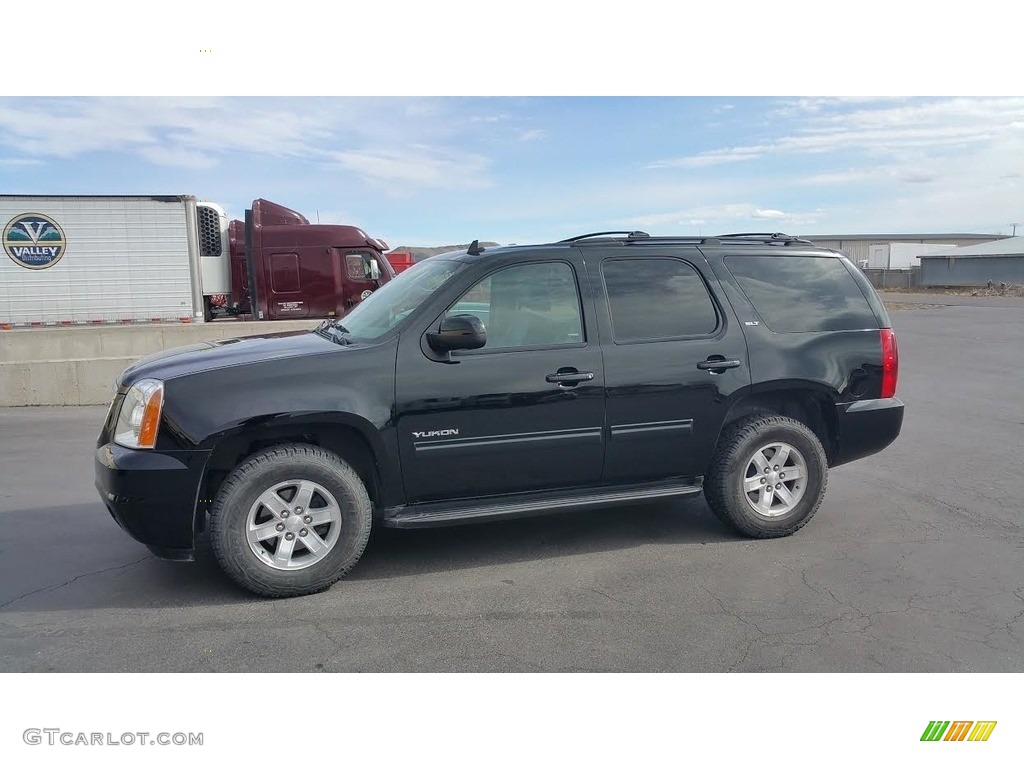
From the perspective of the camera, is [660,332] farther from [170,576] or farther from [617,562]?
[170,576]

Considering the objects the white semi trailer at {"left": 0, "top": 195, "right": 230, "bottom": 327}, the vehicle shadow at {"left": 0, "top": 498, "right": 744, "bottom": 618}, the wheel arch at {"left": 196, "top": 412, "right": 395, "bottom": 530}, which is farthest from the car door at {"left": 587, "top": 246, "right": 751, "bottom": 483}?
the white semi trailer at {"left": 0, "top": 195, "right": 230, "bottom": 327}

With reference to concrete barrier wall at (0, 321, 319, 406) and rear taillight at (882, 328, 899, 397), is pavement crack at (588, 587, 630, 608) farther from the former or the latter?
concrete barrier wall at (0, 321, 319, 406)

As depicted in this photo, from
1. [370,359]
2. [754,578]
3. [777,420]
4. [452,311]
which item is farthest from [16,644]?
[777,420]

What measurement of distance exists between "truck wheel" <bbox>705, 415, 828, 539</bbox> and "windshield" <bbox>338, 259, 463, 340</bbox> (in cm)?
213

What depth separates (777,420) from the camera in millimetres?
5055

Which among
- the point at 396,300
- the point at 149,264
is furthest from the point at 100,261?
the point at 396,300

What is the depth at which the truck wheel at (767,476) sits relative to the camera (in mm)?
4957

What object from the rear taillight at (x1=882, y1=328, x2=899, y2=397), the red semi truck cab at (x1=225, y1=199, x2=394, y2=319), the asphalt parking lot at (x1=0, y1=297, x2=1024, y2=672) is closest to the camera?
the asphalt parking lot at (x1=0, y1=297, x2=1024, y2=672)

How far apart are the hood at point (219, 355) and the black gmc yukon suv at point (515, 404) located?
0.08 feet

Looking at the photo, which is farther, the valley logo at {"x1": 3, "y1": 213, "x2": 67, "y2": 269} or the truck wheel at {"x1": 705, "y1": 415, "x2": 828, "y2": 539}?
the valley logo at {"x1": 3, "y1": 213, "x2": 67, "y2": 269}

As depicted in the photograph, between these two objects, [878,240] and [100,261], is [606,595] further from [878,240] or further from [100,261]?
[878,240]

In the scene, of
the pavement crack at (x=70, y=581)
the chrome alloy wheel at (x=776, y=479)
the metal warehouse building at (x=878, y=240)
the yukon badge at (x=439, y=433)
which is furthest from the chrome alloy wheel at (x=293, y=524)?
the metal warehouse building at (x=878, y=240)

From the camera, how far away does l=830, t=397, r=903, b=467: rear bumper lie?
521 centimetres

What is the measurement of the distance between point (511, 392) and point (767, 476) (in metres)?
1.89
